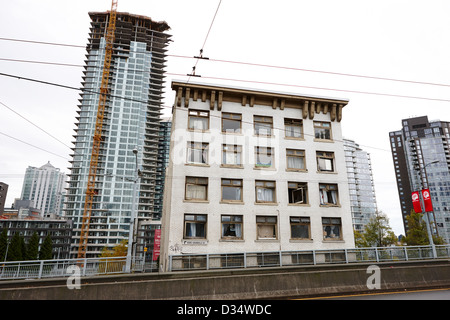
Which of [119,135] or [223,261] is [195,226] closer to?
[223,261]

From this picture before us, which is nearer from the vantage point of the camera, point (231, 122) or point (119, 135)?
point (231, 122)

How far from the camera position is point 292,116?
25234 mm

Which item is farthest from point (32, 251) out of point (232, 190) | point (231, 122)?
point (231, 122)

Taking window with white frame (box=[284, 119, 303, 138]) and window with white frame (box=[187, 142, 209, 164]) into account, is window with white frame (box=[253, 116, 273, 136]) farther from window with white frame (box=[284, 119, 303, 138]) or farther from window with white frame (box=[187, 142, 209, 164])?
window with white frame (box=[187, 142, 209, 164])

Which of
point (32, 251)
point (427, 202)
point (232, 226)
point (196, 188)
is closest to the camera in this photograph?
point (232, 226)

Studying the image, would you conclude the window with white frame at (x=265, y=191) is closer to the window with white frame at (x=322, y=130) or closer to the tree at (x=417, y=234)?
the window with white frame at (x=322, y=130)

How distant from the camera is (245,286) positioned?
12.8 metres

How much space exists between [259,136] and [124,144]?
135m

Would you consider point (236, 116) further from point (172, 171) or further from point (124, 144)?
point (124, 144)

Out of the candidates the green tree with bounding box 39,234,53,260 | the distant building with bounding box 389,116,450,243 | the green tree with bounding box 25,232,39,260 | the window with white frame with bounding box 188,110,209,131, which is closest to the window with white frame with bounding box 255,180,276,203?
the window with white frame with bounding box 188,110,209,131

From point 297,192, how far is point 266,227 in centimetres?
425

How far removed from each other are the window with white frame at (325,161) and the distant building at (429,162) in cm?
9555

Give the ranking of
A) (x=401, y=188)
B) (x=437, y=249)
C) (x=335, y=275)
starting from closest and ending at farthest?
(x=335, y=275) < (x=437, y=249) < (x=401, y=188)

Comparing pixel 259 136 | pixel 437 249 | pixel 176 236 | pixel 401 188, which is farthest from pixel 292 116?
pixel 401 188
